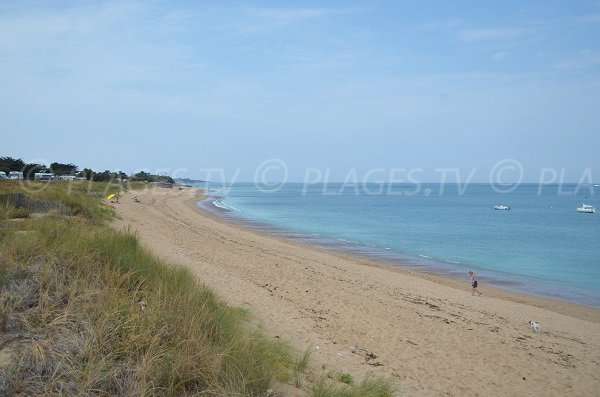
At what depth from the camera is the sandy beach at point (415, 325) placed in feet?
26.3

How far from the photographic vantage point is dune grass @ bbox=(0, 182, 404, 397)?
393 cm

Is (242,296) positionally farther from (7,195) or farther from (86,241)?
(7,195)

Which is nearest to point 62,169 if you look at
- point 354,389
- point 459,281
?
point 459,281

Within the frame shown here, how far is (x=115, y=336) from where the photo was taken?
4438 millimetres

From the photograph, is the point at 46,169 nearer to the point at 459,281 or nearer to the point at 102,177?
the point at 102,177

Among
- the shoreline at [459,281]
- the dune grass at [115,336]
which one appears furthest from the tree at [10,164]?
the dune grass at [115,336]

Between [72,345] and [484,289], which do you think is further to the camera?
[484,289]

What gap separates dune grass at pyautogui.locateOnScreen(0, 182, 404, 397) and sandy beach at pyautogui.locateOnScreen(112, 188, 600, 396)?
2.18 meters

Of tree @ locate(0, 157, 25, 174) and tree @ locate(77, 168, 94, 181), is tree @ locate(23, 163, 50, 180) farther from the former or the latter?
tree @ locate(77, 168, 94, 181)

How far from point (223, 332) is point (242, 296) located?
5.93m

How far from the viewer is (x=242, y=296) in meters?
11.1

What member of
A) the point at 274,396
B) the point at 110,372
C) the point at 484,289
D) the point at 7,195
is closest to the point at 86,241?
the point at 110,372

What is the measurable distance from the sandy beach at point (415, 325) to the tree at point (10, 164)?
40.1m

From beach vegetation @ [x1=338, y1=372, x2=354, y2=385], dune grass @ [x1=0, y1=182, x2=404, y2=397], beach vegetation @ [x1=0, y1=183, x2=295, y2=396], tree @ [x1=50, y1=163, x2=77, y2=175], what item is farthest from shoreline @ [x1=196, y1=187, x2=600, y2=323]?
tree @ [x1=50, y1=163, x2=77, y2=175]
